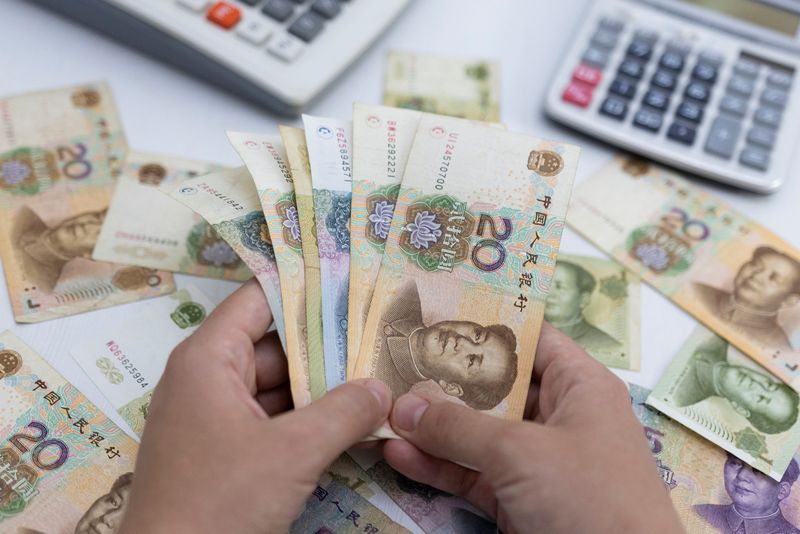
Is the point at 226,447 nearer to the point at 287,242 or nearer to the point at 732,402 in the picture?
the point at 287,242

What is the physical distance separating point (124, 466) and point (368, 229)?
9.5 inches

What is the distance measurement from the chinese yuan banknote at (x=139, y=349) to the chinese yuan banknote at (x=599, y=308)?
0.30 metres

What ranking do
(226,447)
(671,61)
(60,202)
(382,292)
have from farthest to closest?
(671,61), (60,202), (382,292), (226,447)

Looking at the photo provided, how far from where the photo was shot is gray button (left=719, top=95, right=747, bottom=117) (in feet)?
2.31

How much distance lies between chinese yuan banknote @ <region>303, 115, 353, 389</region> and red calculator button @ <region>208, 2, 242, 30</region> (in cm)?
18

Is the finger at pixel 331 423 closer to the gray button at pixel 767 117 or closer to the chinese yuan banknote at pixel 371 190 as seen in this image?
the chinese yuan banknote at pixel 371 190

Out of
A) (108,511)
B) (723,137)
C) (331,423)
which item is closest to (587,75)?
(723,137)

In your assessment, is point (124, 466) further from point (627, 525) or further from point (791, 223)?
point (791, 223)

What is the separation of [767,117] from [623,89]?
14cm

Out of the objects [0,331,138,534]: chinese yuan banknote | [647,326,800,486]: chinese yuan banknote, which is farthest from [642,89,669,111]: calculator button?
[0,331,138,534]: chinese yuan banknote

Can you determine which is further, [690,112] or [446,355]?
[690,112]

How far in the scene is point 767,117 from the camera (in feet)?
2.31

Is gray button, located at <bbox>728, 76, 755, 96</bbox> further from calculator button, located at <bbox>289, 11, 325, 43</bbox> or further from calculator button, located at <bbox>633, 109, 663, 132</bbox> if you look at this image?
calculator button, located at <bbox>289, 11, 325, 43</bbox>

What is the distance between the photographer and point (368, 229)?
54 cm
